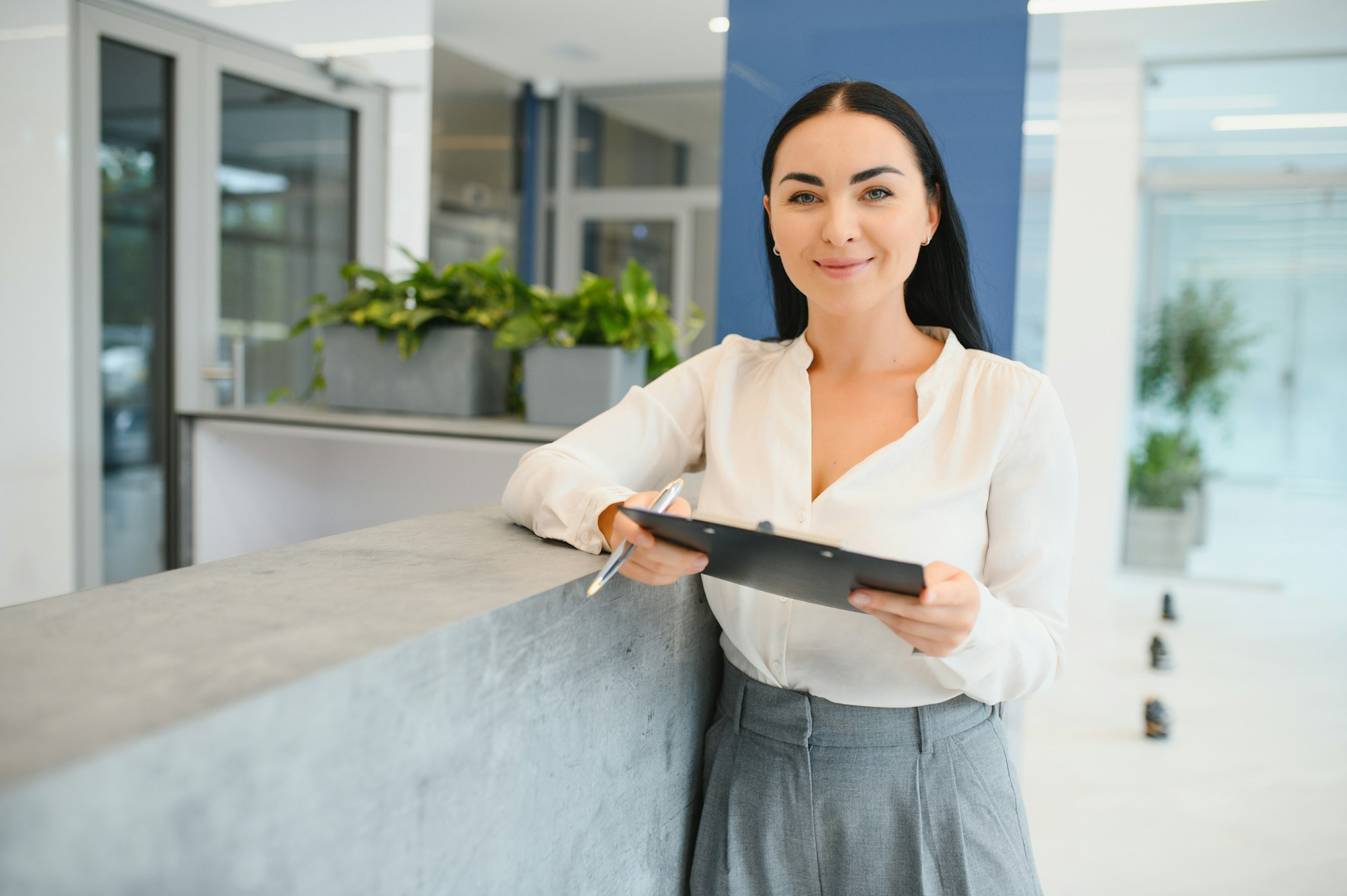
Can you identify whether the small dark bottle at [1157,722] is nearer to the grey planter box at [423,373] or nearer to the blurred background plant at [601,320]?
the blurred background plant at [601,320]

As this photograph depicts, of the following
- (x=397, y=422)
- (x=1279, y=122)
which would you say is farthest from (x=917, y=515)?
(x=1279, y=122)

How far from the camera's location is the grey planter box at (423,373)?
262 centimetres

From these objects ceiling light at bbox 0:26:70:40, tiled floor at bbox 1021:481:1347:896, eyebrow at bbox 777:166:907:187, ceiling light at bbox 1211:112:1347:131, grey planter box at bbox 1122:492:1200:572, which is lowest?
tiled floor at bbox 1021:481:1347:896

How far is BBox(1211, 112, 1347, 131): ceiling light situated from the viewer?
5.50 m

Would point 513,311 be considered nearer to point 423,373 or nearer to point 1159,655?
point 423,373

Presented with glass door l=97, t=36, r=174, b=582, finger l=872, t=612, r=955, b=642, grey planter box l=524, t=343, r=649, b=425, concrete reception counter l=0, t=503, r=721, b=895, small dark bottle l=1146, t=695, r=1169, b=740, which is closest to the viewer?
concrete reception counter l=0, t=503, r=721, b=895

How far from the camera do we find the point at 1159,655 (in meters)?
4.21

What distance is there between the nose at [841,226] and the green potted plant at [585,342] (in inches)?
51.2

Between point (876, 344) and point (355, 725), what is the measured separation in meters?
0.86

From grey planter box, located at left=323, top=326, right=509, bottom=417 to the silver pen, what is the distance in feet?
5.30

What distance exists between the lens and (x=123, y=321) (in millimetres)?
3678

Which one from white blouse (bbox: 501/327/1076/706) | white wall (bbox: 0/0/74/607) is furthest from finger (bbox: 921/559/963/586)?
white wall (bbox: 0/0/74/607)

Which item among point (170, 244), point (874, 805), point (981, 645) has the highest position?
point (170, 244)

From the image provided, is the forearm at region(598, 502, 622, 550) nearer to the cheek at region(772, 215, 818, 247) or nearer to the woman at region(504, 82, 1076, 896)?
the woman at region(504, 82, 1076, 896)
